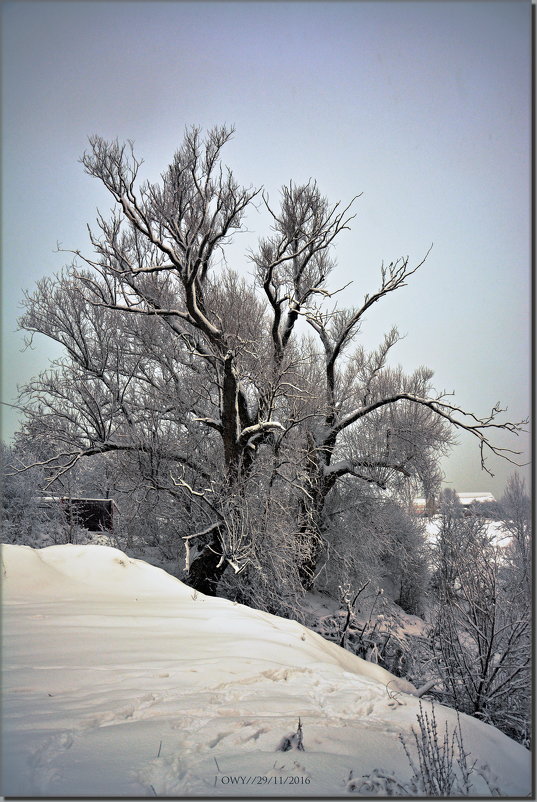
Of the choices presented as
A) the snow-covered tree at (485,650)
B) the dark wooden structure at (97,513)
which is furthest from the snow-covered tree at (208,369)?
the snow-covered tree at (485,650)

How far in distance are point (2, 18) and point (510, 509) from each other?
725 cm

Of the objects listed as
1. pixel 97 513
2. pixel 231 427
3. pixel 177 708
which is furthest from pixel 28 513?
pixel 177 708

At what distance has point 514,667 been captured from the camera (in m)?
5.17

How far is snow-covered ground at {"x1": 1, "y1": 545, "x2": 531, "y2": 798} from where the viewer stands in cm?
280

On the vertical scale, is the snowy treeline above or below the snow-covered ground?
above

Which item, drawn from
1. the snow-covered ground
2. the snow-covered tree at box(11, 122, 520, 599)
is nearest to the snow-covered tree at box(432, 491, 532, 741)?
the snow-covered ground

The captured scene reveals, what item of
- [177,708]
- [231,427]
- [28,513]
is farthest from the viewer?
[231,427]

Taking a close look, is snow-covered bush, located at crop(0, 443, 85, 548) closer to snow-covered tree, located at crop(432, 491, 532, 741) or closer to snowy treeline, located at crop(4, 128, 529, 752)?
snowy treeline, located at crop(4, 128, 529, 752)

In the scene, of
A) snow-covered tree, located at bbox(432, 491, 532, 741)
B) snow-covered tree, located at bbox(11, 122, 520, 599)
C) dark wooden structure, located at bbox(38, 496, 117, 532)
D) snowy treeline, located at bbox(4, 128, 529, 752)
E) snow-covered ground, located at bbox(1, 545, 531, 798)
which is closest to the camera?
snow-covered ground, located at bbox(1, 545, 531, 798)

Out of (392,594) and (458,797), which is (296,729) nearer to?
(458,797)

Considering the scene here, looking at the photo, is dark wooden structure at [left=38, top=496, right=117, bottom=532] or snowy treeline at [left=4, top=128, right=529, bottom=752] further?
dark wooden structure at [left=38, top=496, right=117, bottom=532]

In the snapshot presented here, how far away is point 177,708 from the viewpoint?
10.3ft

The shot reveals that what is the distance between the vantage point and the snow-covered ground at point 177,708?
9.20 feet

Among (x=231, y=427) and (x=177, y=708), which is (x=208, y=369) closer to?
(x=231, y=427)
